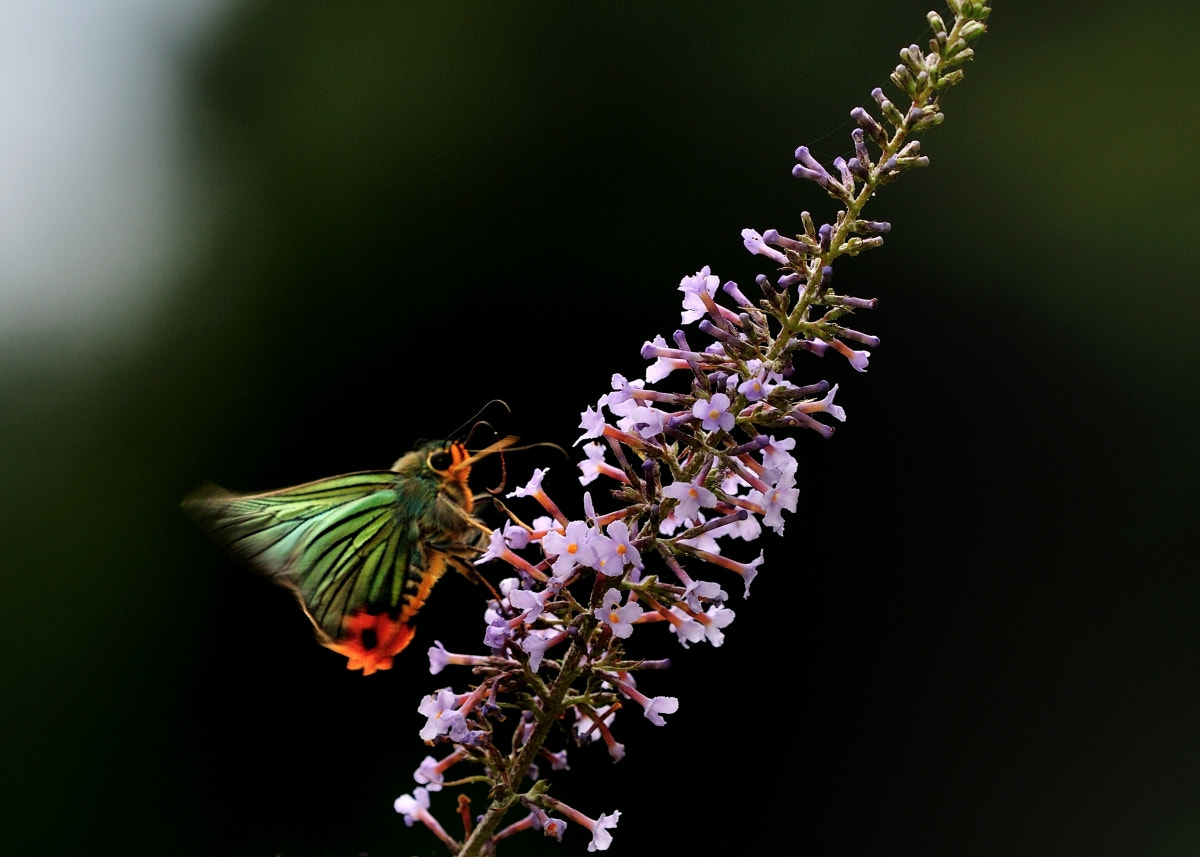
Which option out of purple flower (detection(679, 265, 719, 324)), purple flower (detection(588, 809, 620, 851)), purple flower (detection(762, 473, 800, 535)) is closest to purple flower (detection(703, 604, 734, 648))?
purple flower (detection(762, 473, 800, 535))

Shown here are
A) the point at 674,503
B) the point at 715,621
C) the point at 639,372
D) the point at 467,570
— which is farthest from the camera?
the point at 639,372

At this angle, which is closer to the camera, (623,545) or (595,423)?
(623,545)

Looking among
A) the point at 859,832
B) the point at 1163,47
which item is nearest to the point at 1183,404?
the point at 1163,47

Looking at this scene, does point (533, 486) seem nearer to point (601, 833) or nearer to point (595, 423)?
point (595, 423)

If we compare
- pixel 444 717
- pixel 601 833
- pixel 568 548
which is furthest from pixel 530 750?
pixel 568 548

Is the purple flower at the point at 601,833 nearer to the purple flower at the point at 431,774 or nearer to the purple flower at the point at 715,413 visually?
the purple flower at the point at 431,774

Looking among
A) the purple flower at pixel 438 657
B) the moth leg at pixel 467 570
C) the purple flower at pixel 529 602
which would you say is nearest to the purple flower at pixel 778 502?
the purple flower at pixel 529 602

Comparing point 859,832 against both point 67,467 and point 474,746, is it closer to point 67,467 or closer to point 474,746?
point 474,746
